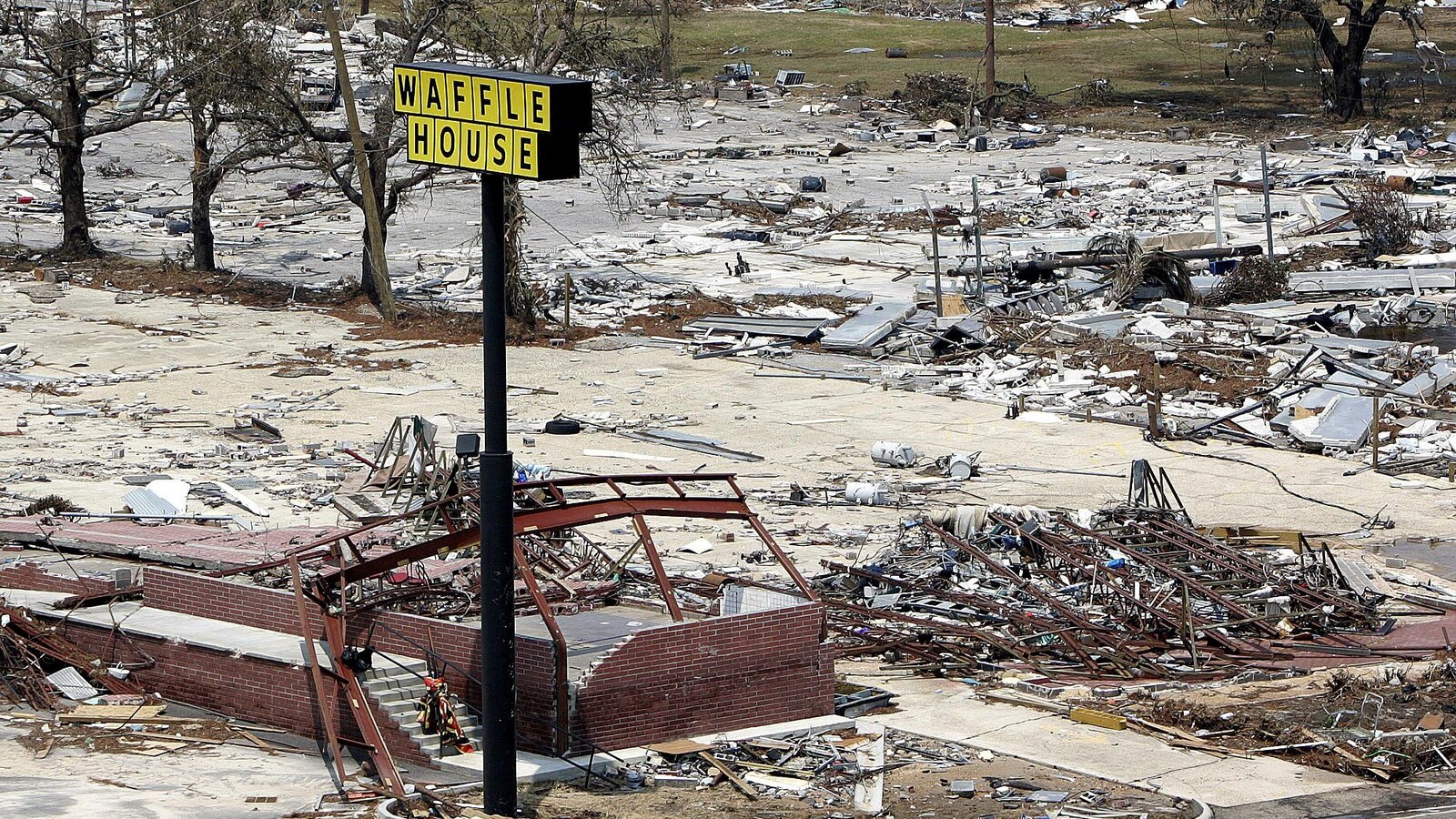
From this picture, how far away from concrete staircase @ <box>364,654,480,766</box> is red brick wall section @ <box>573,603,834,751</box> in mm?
942

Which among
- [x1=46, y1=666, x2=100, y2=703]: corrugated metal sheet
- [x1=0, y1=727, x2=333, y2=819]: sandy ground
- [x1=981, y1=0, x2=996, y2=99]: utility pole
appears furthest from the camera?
[x1=981, y1=0, x2=996, y2=99]: utility pole

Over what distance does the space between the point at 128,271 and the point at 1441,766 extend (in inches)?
1078

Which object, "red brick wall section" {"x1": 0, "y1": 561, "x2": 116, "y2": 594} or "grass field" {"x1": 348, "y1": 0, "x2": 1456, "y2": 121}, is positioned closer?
"red brick wall section" {"x1": 0, "y1": 561, "x2": 116, "y2": 594}

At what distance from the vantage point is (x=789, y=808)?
10.3 metres

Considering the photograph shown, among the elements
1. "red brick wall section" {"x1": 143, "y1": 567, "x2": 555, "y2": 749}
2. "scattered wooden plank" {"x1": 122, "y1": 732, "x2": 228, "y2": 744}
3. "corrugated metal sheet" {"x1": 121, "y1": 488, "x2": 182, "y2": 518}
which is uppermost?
"red brick wall section" {"x1": 143, "y1": 567, "x2": 555, "y2": 749}

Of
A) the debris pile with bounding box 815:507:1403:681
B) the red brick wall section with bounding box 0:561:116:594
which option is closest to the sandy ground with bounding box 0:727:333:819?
the red brick wall section with bounding box 0:561:116:594

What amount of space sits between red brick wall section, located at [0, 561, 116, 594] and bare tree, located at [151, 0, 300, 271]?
14.7 metres

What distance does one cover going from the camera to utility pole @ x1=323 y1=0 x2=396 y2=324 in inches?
1085

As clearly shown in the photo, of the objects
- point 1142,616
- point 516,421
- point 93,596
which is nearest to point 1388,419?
point 1142,616

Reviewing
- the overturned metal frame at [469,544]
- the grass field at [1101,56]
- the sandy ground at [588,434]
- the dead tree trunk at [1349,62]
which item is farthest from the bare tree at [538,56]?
the dead tree trunk at [1349,62]

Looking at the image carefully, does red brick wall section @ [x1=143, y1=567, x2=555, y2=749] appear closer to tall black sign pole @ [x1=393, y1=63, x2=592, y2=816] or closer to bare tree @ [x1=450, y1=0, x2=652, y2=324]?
tall black sign pole @ [x1=393, y1=63, x2=592, y2=816]

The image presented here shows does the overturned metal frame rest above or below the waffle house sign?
below

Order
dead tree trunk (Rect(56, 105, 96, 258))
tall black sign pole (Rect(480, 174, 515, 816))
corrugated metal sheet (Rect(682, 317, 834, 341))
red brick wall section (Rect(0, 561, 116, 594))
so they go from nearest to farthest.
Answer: tall black sign pole (Rect(480, 174, 515, 816)) < red brick wall section (Rect(0, 561, 116, 594)) < corrugated metal sheet (Rect(682, 317, 834, 341)) < dead tree trunk (Rect(56, 105, 96, 258))

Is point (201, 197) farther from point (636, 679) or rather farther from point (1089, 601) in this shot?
point (636, 679)
